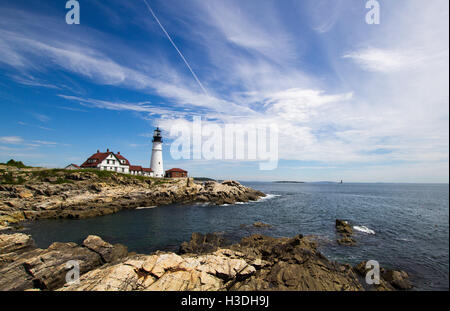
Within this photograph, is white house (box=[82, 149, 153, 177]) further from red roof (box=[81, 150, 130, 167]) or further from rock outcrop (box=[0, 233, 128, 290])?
rock outcrop (box=[0, 233, 128, 290])

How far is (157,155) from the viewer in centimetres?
6744

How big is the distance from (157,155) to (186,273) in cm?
6074

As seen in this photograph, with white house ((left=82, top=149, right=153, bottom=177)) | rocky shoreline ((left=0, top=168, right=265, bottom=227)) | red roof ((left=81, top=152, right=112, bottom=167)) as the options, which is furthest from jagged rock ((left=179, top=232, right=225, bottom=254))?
red roof ((left=81, top=152, right=112, bottom=167))

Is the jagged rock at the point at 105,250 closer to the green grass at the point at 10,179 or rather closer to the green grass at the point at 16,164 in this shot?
the green grass at the point at 10,179

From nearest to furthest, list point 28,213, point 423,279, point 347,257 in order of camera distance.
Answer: point 423,279 → point 347,257 → point 28,213

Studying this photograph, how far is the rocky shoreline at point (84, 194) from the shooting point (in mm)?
32031

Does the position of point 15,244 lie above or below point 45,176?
below

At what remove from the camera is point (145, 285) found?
33.8 feet

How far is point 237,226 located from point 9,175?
47.8 m

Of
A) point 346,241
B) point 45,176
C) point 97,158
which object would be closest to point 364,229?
point 346,241

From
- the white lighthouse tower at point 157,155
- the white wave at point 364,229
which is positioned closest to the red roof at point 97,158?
the white lighthouse tower at point 157,155

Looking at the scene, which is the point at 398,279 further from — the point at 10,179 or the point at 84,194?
the point at 10,179

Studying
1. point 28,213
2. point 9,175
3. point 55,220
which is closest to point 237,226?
point 55,220
